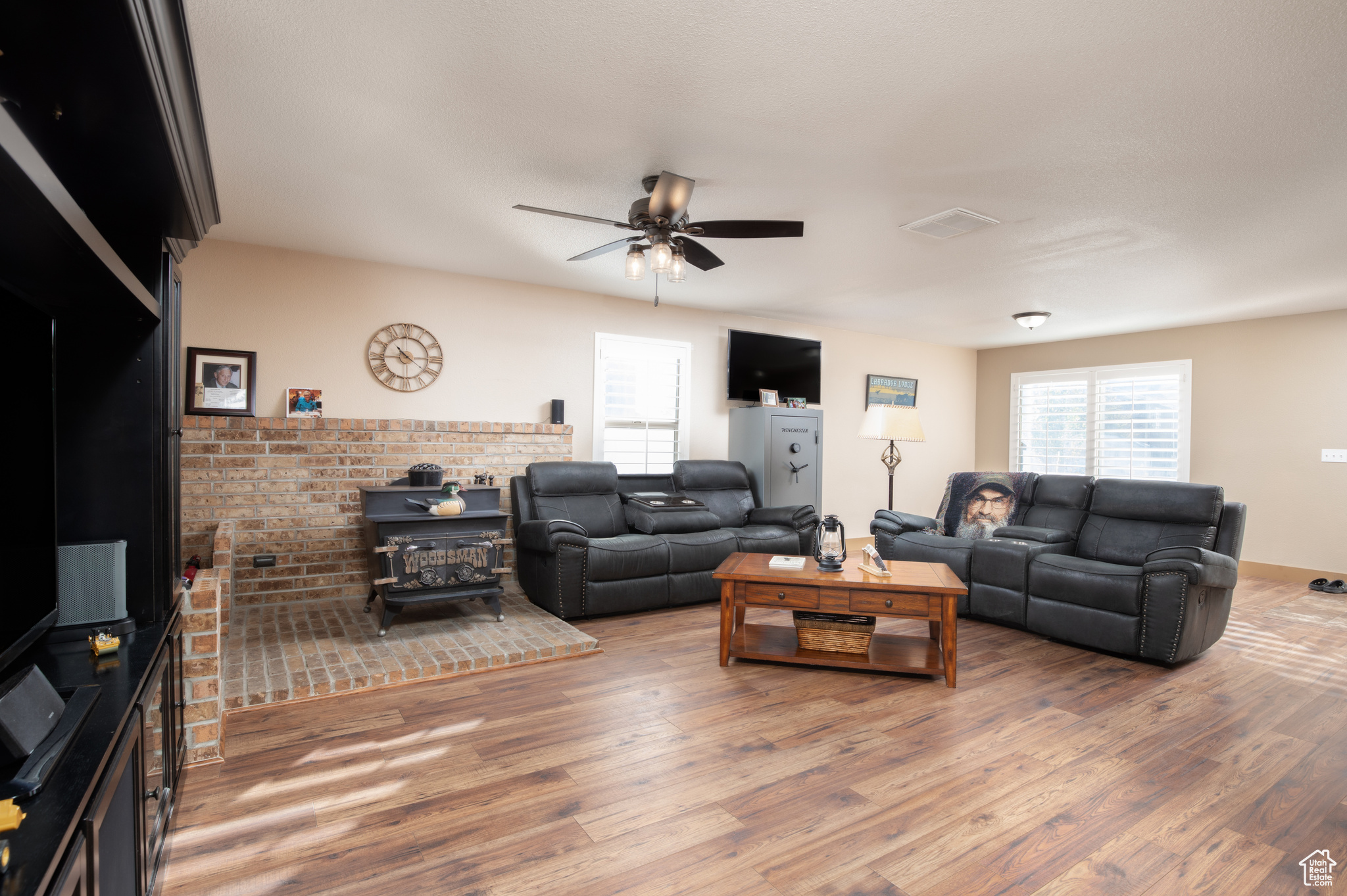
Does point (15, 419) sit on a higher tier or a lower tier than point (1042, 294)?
lower

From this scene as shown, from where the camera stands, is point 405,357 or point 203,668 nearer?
point 203,668

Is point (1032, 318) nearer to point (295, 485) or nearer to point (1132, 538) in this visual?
point (1132, 538)

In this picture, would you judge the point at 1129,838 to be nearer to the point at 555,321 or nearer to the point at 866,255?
the point at 866,255

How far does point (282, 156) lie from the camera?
3029 millimetres

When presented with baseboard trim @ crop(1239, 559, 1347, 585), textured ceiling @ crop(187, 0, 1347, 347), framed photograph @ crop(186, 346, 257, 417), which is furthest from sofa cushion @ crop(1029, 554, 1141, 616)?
framed photograph @ crop(186, 346, 257, 417)

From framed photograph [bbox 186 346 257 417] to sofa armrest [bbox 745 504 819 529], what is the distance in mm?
3700

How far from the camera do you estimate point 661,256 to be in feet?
10.4

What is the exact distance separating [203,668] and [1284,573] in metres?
8.06

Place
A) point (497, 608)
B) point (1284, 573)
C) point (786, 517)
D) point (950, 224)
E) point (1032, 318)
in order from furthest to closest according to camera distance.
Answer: point (1284, 573), point (1032, 318), point (786, 517), point (497, 608), point (950, 224)

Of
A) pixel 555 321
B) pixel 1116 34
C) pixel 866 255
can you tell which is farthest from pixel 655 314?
pixel 1116 34

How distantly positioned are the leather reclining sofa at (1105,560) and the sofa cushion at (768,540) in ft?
2.07

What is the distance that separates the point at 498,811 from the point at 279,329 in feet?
12.2

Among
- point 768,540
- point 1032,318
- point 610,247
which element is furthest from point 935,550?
point 610,247

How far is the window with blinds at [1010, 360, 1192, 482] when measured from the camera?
6750 mm
